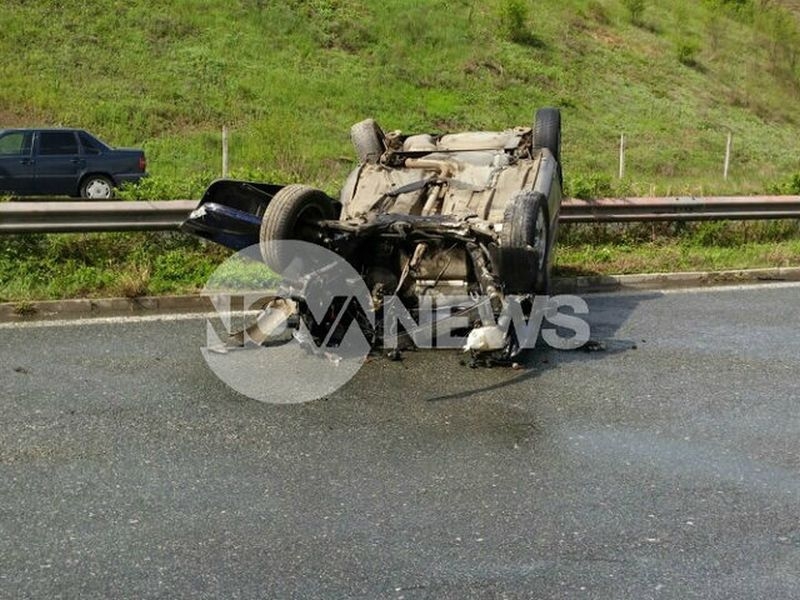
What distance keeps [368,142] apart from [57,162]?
36.6 feet

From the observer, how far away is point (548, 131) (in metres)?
9.21

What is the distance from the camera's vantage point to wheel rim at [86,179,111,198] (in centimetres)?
1897

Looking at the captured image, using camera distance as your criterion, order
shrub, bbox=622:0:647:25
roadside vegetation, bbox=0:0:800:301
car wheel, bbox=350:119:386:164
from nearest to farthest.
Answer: car wheel, bbox=350:119:386:164
roadside vegetation, bbox=0:0:800:301
shrub, bbox=622:0:647:25

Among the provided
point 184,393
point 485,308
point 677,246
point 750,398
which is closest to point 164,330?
point 184,393

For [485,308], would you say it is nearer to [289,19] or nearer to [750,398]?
[750,398]

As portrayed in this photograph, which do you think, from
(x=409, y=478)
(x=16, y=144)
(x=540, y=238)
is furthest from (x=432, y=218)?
(x=16, y=144)

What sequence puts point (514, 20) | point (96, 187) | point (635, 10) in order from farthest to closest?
point (635, 10)
point (514, 20)
point (96, 187)

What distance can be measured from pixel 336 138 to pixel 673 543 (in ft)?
76.9

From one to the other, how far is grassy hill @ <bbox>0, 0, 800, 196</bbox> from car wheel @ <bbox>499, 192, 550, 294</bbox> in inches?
502

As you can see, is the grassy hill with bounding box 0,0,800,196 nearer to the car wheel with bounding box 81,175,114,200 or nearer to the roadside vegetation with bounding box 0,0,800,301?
the roadside vegetation with bounding box 0,0,800,301

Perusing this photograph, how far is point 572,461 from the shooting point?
18.2 ft

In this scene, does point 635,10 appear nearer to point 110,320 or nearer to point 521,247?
point 110,320

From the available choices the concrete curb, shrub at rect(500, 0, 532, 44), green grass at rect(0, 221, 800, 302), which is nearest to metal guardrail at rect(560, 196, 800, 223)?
green grass at rect(0, 221, 800, 302)

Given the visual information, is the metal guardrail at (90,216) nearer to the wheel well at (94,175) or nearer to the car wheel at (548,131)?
the car wheel at (548,131)
